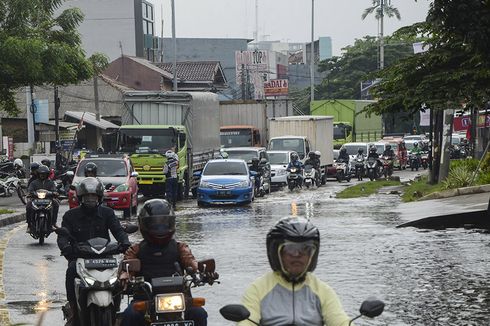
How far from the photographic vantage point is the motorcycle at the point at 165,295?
27.2 ft

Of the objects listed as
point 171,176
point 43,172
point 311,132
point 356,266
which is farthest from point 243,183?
point 311,132

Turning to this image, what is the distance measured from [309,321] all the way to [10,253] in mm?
14540

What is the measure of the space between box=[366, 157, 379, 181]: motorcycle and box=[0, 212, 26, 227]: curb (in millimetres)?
25818

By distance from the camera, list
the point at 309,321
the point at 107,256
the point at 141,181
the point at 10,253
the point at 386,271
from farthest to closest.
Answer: the point at 141,181, the point at 10,253, the point at 386,271, the point at 107,256, the point at 309,321

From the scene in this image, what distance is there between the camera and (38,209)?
2155 centimetres

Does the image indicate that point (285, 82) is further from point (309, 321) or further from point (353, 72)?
point (309, 321)

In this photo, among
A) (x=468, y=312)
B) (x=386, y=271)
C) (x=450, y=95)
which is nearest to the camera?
(x=468, y=312)

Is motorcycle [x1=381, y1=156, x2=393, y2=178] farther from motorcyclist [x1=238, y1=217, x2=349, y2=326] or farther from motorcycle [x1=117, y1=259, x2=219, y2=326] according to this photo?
motorcyclist [x1=238, y1=217, x2=349, y2=326]

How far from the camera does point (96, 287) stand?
33.4ft

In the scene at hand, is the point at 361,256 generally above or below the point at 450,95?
below

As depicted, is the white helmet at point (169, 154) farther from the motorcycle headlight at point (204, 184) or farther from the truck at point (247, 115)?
the truck at point (247, 115)

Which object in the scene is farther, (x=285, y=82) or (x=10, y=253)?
(x=285, y=82)

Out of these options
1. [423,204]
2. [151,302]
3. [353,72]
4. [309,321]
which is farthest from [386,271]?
[353,72]

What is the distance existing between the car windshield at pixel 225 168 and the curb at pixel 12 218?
8.10 metres
